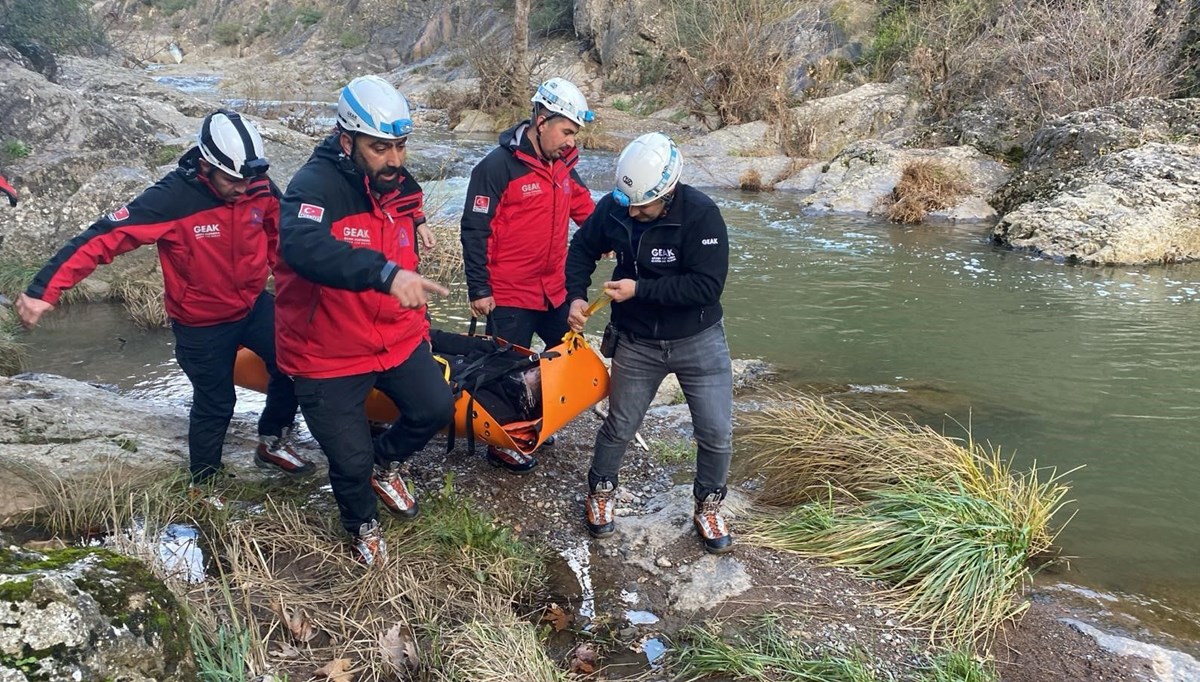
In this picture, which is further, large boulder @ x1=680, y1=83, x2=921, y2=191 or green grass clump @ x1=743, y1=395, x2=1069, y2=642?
large boulder @ x1=680, y1=83, x2=921, y2=191

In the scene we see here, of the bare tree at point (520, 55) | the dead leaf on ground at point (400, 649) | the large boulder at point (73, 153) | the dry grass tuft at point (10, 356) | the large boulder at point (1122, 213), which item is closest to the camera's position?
the dead leaf on ground at point (400, 649)

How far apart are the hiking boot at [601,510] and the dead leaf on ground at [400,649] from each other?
111 centimetres

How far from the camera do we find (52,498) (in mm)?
3752

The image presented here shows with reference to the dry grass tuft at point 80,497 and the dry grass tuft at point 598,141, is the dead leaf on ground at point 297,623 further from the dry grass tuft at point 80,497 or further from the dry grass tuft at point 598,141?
the dry grass tuft at point 598,141

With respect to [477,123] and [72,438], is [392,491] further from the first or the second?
[477,123]

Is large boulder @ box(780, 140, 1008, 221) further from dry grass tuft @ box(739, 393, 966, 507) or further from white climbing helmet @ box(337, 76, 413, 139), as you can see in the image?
white climbing helmet @ box(337, 76, 413, 139)

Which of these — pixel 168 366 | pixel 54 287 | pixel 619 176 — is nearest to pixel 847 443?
pixel 619 176

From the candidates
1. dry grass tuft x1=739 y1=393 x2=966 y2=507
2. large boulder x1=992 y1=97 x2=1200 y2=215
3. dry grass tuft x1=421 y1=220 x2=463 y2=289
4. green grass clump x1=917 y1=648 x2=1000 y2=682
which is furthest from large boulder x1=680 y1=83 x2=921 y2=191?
green grass clump x1=917 y1=648 x2=1000 y2=682

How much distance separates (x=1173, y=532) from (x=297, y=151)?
9.70 meters


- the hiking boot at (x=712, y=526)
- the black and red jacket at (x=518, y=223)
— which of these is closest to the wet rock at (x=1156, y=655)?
the hiking boot at (x=712, y=526)

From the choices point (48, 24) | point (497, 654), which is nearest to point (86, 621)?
point (497, 654)

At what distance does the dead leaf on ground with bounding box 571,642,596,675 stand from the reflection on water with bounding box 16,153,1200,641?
66cm

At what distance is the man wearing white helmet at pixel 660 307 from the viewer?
3529 millimetres

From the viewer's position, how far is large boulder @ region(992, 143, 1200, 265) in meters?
10.3
